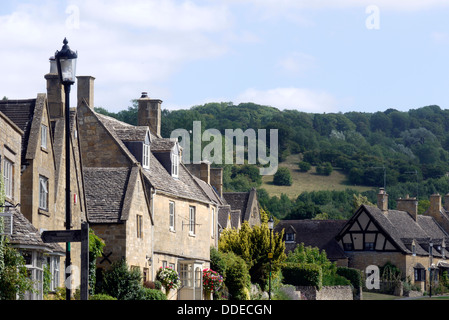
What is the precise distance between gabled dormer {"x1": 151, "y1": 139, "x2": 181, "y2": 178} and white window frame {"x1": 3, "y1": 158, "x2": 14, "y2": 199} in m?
16.7

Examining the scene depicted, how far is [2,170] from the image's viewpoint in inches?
1002

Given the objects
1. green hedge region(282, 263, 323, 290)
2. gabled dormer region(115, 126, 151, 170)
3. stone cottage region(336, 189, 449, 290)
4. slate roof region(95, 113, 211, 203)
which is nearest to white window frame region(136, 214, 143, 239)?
slate roof region(95, 113, 211, 203)

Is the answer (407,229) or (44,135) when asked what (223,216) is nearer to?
(407,229)

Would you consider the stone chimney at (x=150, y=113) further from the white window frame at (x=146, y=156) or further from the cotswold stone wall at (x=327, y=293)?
the cotswold stone wall at (x=327, y=293)

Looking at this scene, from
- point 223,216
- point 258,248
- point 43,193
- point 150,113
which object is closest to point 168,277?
point 43,193

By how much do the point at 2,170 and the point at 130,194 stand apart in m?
10.4

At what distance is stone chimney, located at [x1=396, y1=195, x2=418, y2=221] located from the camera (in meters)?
90.3

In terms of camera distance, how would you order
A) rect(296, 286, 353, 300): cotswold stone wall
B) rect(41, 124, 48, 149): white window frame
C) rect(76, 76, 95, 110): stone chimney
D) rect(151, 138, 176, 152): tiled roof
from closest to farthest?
rect(41, 124, 48, 149): white window frame
rect(76, 76, 95, 110): stone chimney
rect(151, 138, 176, 152): tiled roof
rect(296, 286, 353, 300): cotswold stone wall

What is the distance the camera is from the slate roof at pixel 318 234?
81.7 meters

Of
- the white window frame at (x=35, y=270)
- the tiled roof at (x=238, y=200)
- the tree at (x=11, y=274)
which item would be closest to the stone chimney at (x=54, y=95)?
the white window frame at (x=35, y=270)

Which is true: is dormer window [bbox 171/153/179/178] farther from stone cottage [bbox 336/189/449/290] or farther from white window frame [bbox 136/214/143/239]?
stone cottage [bbox 336/189/449/290]

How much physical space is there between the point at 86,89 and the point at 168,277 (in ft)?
33.7

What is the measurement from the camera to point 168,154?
43844mm
